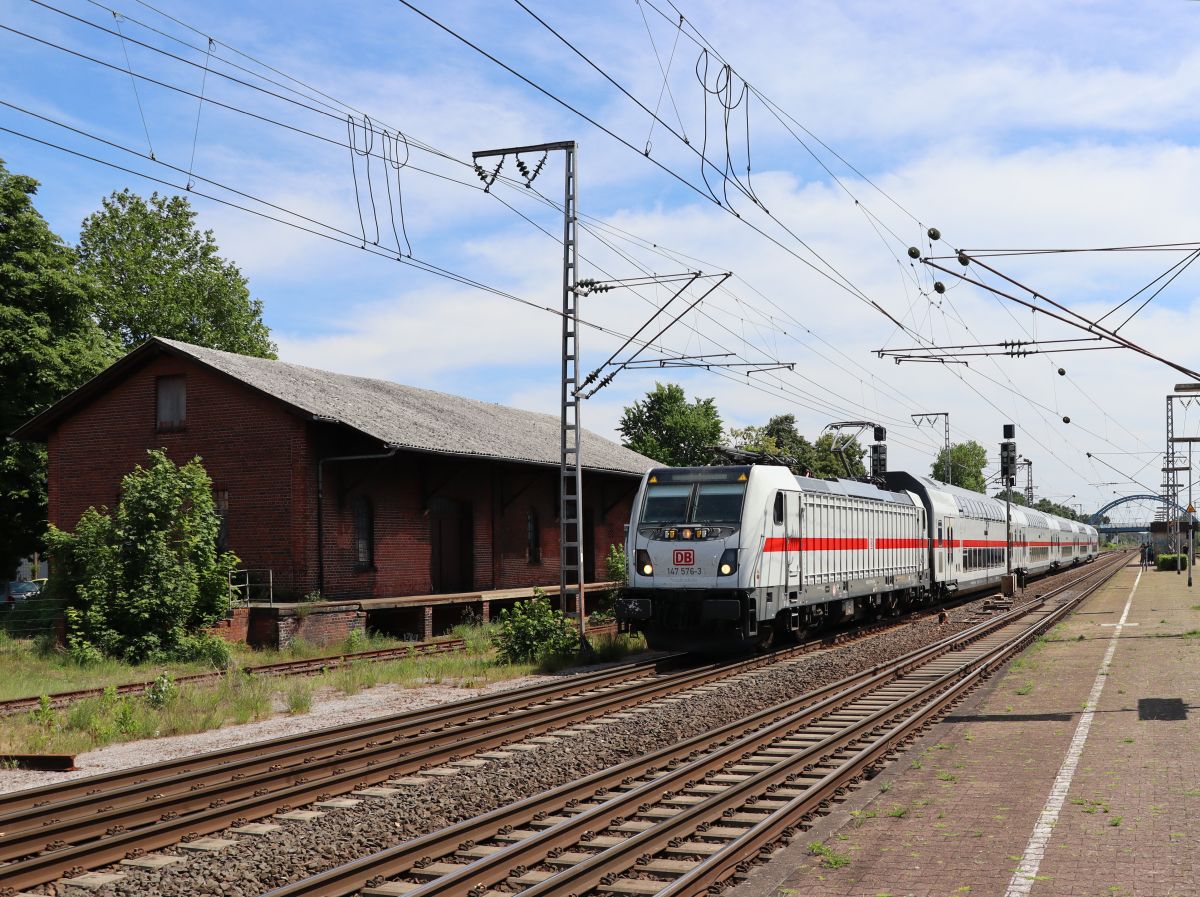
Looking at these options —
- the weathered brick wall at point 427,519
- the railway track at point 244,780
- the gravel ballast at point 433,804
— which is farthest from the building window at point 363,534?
the gravel ballast at point 433,804

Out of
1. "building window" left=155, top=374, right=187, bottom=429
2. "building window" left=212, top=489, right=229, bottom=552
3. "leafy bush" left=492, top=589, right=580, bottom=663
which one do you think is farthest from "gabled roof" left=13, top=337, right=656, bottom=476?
"leafy bush" left=492, top=589, right=580, bottom=663

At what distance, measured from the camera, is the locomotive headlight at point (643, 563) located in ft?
65.1

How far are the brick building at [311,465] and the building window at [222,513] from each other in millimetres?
47

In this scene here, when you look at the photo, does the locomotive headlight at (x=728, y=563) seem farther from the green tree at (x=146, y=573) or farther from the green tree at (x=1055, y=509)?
the green tree at (x=1055, y=509)

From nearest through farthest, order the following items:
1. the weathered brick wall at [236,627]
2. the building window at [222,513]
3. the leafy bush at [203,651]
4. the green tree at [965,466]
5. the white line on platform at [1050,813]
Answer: the white line on platform at [1050,813]
the leafy bush at [203,651]
the weathered brick wall at [236,627]
the building window at [222,513]
the green tree at [965,466]

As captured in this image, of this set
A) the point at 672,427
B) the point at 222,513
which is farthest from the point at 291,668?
the point at 672,427

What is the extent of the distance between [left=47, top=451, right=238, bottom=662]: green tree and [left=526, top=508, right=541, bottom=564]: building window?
12.4 metres

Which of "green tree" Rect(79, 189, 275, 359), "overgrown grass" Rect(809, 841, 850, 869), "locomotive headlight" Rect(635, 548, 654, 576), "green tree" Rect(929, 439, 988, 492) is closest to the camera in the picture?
"overgrown grass" Rect(809, 841, 850, 869)

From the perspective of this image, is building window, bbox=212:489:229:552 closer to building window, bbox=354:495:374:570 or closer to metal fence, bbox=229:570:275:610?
metal fence, bbox=229:570:275:610

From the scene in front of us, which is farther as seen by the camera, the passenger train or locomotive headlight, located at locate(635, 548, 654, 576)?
locomotive headlight, located at locate(635, 548, 654, 576)

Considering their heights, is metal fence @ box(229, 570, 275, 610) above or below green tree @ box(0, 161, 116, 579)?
below

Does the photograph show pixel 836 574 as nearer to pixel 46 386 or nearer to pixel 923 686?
pixel 923 686

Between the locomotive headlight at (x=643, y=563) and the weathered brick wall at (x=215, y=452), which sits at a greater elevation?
the weathered brick wall at (x=215, y=452)

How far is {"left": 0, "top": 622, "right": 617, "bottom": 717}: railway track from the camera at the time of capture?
16.3 m
